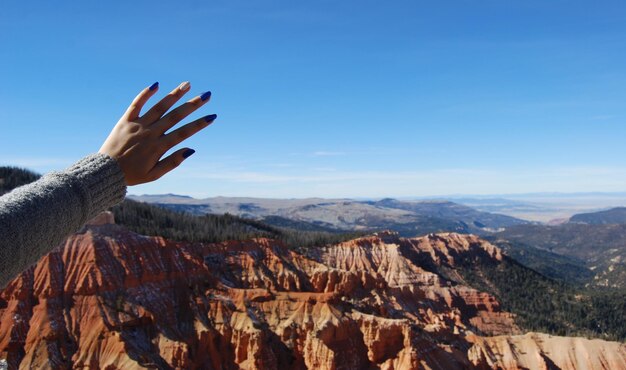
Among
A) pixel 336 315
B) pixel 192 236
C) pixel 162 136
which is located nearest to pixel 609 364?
pixel 336 315

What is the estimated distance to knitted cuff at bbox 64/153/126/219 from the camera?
375cm

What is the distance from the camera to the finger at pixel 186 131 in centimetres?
409

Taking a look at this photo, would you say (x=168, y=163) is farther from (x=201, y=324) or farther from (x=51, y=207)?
(x=201, y=324)

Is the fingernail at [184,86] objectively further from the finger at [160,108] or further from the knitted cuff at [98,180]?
the knitted cuff at [98,180]

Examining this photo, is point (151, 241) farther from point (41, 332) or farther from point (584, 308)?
point (584, 308)

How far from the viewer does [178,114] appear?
4.18m

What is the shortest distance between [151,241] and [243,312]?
18.6 m

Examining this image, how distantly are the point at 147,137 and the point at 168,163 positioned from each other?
27 centimetres

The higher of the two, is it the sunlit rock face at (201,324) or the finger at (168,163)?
the finger at (168,163)

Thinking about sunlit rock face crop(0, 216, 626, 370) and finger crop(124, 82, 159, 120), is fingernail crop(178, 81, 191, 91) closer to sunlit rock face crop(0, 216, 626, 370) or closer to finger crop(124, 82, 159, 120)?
finger crop(124, 82, 159, 120)

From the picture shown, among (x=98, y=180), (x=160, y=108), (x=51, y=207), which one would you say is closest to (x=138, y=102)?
(x=160, y=108)

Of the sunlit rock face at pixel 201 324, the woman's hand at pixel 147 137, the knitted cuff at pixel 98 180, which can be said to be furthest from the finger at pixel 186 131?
the sunlit rock face at pixel 201 324

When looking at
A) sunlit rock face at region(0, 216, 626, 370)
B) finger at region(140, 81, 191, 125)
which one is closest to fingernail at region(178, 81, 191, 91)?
finger at region(140, 81, 191, 125)

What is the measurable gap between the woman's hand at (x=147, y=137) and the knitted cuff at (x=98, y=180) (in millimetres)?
70
